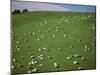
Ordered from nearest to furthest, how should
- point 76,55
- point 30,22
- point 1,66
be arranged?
point 1,66 → point 30,22 → point 76,55

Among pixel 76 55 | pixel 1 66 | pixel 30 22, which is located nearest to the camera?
pixel 1 66

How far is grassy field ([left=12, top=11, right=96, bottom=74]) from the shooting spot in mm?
2041

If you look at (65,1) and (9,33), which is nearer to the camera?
(9,33)

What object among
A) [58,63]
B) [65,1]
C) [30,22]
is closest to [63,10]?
[65,1]

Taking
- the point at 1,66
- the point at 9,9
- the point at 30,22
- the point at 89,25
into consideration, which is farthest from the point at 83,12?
the point at 1,66

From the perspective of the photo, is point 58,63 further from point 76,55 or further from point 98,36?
point 98,36

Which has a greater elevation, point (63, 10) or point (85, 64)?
point (63, 10)

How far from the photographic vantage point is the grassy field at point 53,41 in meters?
2.04

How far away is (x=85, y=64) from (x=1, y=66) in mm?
979

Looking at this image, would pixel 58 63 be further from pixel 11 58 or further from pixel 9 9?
pixel 9 9

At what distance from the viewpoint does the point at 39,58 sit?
2098mm

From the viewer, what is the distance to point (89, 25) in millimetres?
2312

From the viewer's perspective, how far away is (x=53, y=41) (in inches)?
85.1

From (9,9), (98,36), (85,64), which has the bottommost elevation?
(85,64)
